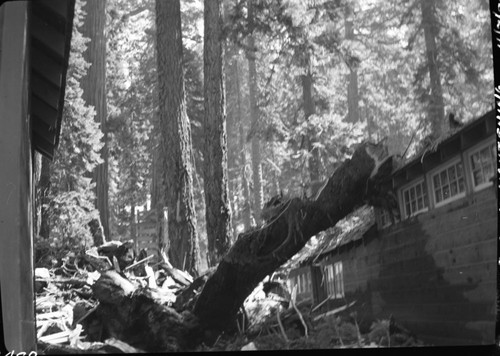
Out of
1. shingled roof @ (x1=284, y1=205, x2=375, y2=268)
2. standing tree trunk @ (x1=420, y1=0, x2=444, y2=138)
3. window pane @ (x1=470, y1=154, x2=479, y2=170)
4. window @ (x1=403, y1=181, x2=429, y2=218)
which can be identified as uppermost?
standing tree trunk @ (x1=420, y1=0, x2=444, y2=138)

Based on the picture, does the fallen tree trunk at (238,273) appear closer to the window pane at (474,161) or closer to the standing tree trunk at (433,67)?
the standing tree trunk at (433,67)

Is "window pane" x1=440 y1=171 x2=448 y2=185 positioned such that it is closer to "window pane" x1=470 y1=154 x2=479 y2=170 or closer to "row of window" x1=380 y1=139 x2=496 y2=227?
"row of window" x1=380 y1=139 x2=496 y2=227

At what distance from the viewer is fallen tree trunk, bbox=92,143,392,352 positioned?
416 centimetres

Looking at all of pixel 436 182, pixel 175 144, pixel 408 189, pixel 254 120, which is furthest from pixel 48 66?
pixel 436 182

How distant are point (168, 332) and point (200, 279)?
0.40 meters

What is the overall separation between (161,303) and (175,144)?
112cm

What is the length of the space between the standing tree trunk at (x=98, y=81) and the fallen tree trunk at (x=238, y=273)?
1.91 feet

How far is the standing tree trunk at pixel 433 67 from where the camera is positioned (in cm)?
405

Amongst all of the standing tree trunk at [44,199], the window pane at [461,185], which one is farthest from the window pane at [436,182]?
the standing tree trunk at [44,199]

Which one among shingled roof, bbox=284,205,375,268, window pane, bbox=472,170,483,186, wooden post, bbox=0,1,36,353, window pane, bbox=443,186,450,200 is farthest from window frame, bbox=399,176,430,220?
wooden post, bbox=0,1,36,353

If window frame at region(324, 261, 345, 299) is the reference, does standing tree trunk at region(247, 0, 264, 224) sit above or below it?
above

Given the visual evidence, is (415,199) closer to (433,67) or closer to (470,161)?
(470,161)

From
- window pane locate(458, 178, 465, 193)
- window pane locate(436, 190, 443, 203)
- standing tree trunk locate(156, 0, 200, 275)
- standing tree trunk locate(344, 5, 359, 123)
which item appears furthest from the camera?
standing tree trunk locate(156, 0, 200, 275)

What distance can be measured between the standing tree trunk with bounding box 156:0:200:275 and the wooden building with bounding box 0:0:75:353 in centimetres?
72
